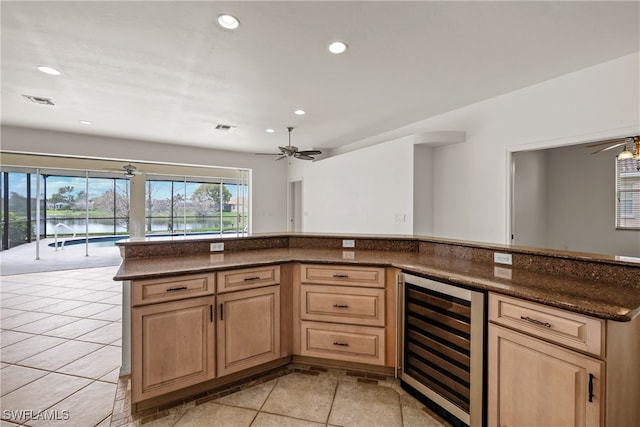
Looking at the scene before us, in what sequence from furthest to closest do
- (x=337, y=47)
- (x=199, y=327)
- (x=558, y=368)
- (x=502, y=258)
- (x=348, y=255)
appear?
(x=348, y=255) → (x=337, y=47) → (x=502, y=258) → (x=199, y=327) → (x=558, y=368)

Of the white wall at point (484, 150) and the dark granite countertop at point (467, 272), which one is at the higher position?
the white wall at point (484, 150)

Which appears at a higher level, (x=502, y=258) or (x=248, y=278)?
(x=502, y=258)

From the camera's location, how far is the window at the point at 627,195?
470 centimetres

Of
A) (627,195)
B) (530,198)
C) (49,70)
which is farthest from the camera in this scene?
(627,195)

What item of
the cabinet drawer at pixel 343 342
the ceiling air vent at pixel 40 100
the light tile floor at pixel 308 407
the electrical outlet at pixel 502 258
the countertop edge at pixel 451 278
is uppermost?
the ceiling air vent at pixel 40 100

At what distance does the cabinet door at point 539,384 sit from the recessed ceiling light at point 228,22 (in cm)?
257

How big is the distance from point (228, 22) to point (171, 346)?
2.28m

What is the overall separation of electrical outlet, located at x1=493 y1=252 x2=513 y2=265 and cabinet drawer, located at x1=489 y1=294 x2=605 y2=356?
681 mm

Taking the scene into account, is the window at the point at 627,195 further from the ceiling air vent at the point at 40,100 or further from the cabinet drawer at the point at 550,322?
the ceiling air vent at the point at 40,100

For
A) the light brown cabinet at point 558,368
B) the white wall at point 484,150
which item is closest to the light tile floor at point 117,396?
the light brown cabinet at point 558,368

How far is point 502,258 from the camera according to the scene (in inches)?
85.9

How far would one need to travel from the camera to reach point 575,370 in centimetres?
129

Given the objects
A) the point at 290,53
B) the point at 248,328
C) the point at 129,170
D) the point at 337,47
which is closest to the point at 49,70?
the point at 290,53

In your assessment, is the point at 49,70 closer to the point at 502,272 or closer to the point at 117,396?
the point at 117,396
